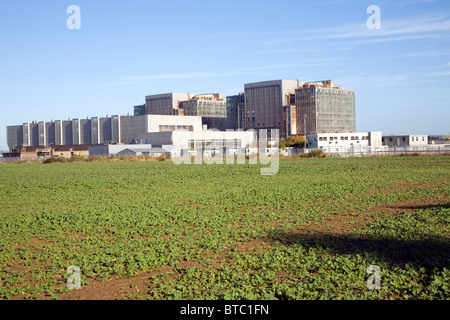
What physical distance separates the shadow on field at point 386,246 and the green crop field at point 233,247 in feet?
0.09

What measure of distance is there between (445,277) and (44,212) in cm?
1694

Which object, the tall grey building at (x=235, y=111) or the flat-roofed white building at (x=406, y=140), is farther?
the tall grey building at (x=235, y=111)

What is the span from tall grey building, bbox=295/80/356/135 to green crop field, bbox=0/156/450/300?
393ft

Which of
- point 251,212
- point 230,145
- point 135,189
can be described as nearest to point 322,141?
point 230,145

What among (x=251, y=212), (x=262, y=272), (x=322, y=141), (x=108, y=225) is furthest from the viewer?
(x=322, y=141)

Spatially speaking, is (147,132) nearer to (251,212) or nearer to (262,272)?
(251,212)

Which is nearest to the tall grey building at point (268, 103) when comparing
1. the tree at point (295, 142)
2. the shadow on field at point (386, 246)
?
the tree at point (295, 142)

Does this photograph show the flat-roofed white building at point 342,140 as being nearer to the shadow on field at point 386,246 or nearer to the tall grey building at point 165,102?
the tall grey building at point 165,102

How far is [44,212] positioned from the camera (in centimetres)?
2147

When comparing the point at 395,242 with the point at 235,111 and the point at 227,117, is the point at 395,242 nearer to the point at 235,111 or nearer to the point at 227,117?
the point at 235,111

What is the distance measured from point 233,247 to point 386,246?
3.92 metres

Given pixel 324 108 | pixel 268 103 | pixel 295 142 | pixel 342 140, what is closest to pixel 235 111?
pixel 268 103

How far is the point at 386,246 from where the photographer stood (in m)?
12.5

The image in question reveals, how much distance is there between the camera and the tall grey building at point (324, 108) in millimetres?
145000
